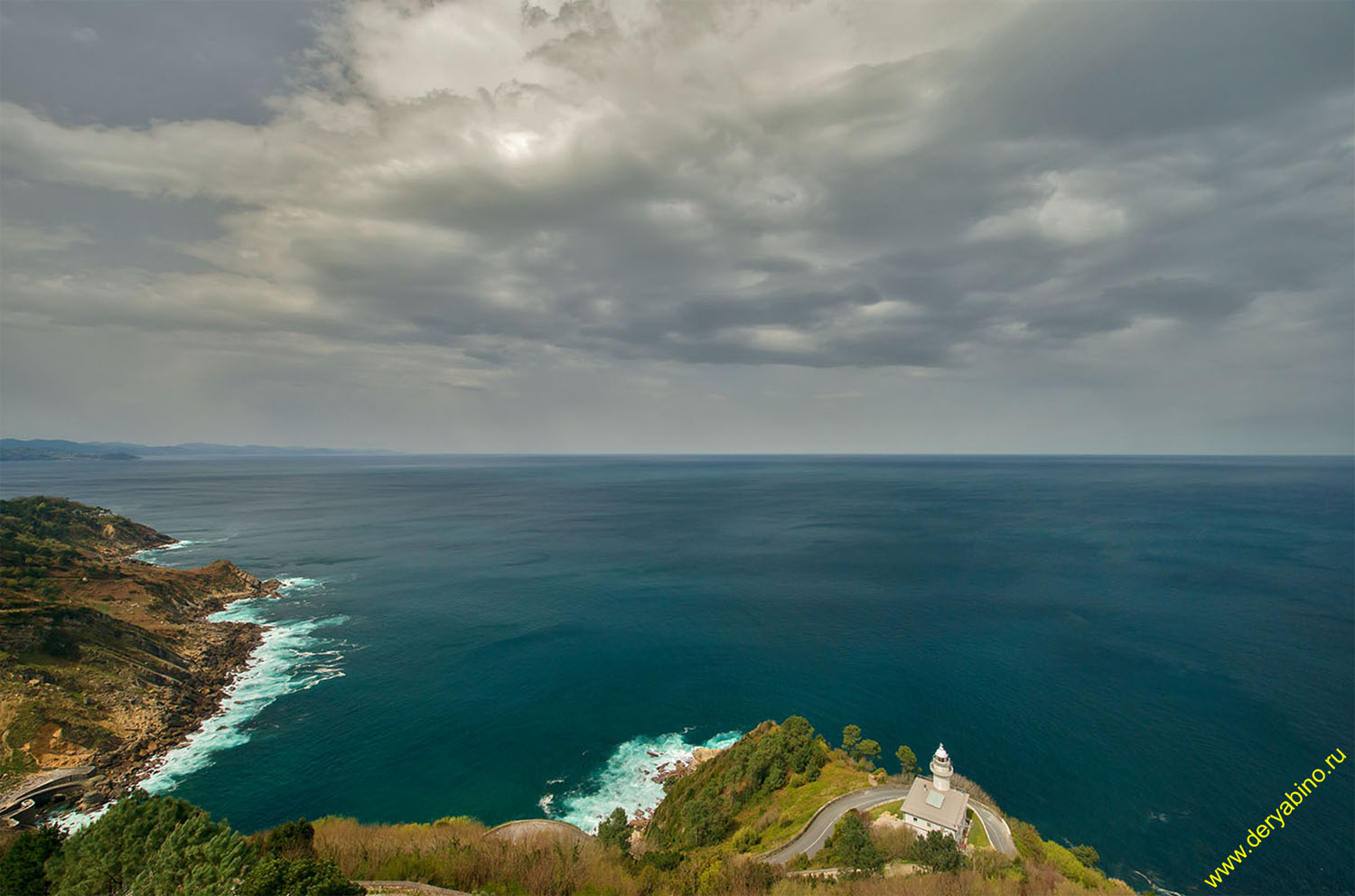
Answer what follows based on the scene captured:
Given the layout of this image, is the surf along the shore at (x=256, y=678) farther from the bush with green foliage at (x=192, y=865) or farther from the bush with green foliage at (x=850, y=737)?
the bush with green foliage at (x=850, y=737)

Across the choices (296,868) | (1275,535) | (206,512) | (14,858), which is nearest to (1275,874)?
(296,868)

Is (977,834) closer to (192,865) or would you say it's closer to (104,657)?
(192,865)

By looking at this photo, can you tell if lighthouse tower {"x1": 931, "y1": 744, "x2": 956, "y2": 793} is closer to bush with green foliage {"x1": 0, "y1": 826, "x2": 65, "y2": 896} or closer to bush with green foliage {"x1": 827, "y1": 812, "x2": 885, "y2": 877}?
bush with green foliage {"x1": 827, "y1": 812, "x2": 885, "y2": 877}

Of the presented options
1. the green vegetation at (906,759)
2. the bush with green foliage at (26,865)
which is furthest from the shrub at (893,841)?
the bush with green foliage at (26,865)

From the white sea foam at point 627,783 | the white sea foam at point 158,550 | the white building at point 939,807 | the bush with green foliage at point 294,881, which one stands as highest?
the bush with green foliage at point 294,881

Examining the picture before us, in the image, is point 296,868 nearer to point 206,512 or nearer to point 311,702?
point 311,702

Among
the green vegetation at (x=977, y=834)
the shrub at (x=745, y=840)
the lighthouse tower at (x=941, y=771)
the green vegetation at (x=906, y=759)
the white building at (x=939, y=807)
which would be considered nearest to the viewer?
the white building at (x=939, y=807)
